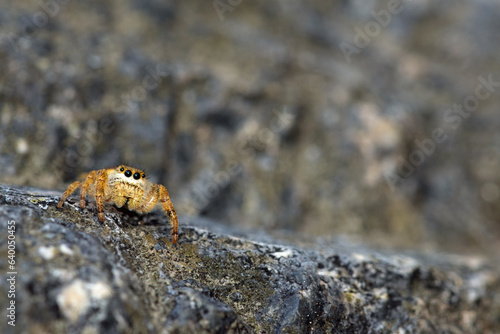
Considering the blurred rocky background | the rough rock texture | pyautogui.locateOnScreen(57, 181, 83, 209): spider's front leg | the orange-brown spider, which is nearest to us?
the rough rock texture

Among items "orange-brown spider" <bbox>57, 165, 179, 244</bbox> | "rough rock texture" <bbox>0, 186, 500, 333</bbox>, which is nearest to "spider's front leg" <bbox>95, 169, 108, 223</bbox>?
"orange-brown spider" <bbox>57, 165, 179, 244</bbox>

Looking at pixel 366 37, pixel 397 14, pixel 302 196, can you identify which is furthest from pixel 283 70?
pixel 397 14

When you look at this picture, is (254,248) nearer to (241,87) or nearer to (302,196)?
(302,196)

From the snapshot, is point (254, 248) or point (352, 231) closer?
point (254, 248)

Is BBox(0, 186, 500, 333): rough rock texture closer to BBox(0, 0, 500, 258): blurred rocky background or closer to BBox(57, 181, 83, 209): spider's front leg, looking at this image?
BBox(57, 181, 83, 209): spider's front leg

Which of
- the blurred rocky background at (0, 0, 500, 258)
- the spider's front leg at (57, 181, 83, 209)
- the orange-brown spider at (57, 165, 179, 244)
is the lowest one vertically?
the spider's front leg at (57, 181, 83, 209)

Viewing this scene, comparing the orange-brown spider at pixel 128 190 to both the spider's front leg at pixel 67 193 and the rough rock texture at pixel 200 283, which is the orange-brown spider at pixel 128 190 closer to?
the spider's front leg at pixel 67 193
